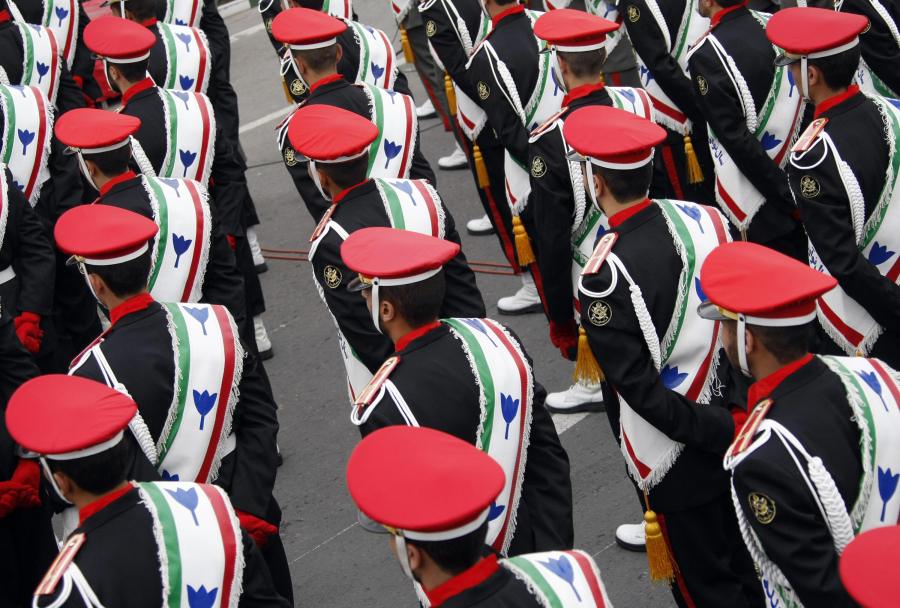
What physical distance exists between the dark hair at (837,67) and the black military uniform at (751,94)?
1014mm

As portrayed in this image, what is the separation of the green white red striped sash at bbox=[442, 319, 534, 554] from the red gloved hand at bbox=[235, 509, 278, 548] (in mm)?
899

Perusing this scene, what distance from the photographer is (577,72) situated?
5.39 metres

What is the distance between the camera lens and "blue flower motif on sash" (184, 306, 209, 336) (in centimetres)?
436

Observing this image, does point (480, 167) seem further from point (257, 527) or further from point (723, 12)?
point (257, 527)

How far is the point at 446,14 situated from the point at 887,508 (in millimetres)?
4755

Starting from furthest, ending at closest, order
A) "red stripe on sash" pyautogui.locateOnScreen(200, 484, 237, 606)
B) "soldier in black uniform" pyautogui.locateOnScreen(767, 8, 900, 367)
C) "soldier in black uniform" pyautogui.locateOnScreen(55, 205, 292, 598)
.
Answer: "soldier in black uniform" pyautogui.locateOnScreen(767, 8, 900, 367) → "soldier in black uniform" pyautogui.locateOnScreen(55, 205, 292, 598) → "red stripe on sash" pyautogui.locateOnScreen(200, 484, 237, 606)

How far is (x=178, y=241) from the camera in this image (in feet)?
17.7

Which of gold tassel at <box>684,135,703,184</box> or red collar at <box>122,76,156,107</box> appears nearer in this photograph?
red collar at <box>122,76,156,107</box>

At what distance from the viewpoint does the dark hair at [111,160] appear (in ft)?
17.9

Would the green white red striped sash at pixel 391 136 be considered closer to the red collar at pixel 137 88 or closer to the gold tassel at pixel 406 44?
the red collar at pixel 137 88

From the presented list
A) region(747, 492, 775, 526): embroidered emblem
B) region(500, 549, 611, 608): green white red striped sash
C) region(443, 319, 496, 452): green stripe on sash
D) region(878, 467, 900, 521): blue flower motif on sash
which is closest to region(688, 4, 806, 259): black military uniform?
region(443, 319, 496, 452): green stripe on sash

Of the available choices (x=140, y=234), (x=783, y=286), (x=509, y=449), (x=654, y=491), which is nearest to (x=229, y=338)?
(x=140, y=234)

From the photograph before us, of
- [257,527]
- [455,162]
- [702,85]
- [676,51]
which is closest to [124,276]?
[257,527]

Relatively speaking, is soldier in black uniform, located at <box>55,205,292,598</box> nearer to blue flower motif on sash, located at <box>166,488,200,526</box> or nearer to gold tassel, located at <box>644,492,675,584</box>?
blue flower motif on sash, located at <box>166,488,200,526</box>
